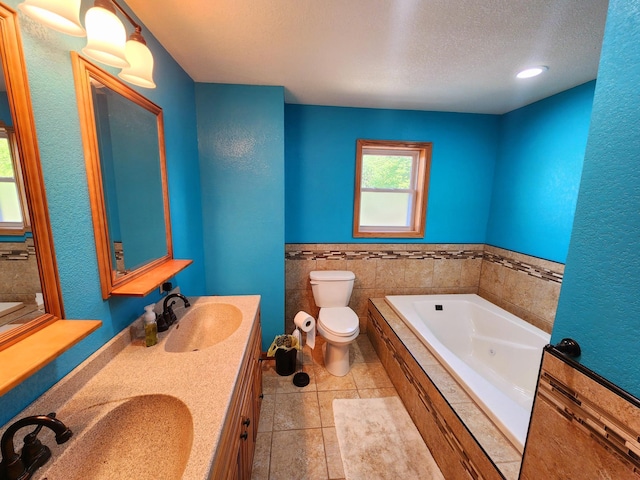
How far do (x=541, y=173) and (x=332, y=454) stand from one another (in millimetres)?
2657

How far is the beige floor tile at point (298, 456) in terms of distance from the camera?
1.42m

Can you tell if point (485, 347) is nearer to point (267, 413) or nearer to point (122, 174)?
point (267, 413)

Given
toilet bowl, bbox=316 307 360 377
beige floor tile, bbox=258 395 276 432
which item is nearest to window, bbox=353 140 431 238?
toilet bowl, bbox=316 307 360 377

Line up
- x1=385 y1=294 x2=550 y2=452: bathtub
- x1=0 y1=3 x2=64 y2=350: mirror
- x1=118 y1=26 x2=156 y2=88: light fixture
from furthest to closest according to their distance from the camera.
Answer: x1=385 y1=294 x2=550 y2=452: bathtub, x1=118 y1=26 x2=156 y2=88: light fixture, x1=0 y1=3 x2=64 y2=350: mirror

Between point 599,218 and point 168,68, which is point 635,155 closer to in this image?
point 599,218

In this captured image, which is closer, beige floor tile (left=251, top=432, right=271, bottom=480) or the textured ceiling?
the textured ceiling

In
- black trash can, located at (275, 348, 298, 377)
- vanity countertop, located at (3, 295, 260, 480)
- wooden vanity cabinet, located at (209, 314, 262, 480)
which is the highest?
vanity countertop, located at (3, 295, 260, 480)

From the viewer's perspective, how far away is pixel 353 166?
2.55 m

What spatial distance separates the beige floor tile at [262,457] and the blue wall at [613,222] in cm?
161

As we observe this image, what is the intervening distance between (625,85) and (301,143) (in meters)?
2.13

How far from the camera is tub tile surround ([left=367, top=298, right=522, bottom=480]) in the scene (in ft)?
3.75

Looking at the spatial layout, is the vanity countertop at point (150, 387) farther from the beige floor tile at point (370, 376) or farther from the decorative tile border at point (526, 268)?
the decorative tile border at point (526, 268)

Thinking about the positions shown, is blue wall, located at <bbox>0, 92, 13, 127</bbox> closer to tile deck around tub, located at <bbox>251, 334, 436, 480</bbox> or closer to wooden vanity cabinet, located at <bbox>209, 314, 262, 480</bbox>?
wooden vanity cabinet, located at <bbox>209, 314, 262, 480</bbox>

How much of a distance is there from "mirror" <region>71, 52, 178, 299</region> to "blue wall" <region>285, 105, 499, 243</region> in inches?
49.4
